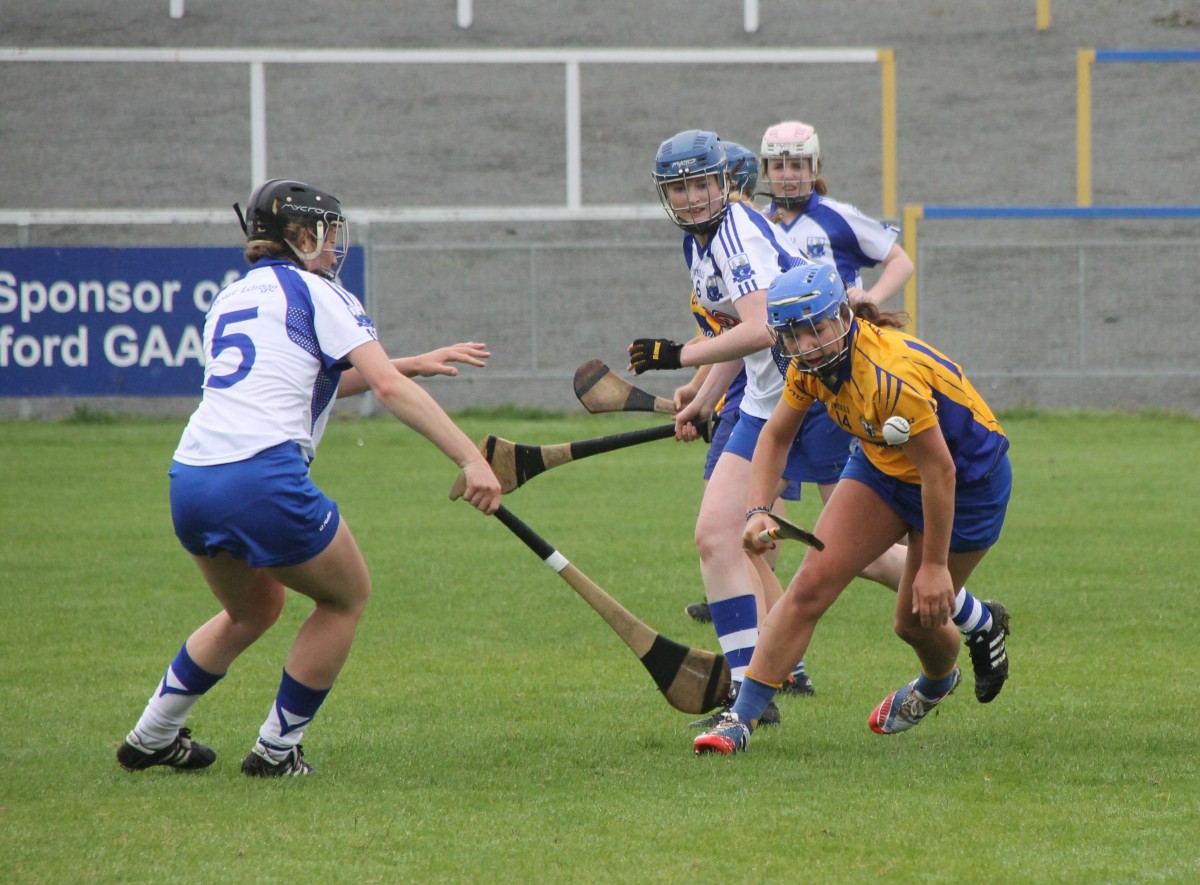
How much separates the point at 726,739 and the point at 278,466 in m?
1.60

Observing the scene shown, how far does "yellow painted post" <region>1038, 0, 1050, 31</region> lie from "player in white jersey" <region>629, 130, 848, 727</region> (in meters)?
20.4

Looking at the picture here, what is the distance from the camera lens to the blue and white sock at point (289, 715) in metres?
4.45

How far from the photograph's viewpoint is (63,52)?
22.4 meters

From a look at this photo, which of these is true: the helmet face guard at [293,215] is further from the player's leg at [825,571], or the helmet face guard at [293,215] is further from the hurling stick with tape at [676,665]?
the player's leg at [825,571]

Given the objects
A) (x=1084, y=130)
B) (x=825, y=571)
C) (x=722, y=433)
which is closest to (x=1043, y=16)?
(x=1084, y=130)

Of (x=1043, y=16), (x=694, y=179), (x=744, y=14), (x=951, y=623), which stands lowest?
(x=951, y=623)

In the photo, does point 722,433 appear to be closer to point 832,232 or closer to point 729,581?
point 729,581

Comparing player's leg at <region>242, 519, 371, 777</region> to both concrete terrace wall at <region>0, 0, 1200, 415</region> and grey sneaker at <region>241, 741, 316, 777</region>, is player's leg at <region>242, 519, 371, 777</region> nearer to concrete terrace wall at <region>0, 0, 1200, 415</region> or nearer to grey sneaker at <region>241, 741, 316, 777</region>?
grey sneaker at <region>241, 741, 316, 777</region>

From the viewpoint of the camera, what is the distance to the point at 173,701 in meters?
4.48

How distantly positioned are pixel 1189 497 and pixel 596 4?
1597 cm

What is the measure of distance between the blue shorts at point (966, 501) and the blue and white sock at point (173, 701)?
6.64 feet

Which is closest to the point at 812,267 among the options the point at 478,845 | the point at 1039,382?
the point at 478,845

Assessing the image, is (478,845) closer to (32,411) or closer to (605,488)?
(605,488)

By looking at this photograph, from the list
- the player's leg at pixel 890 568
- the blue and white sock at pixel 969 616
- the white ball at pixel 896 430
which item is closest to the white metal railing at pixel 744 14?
the player's leg at pixel 890 568
